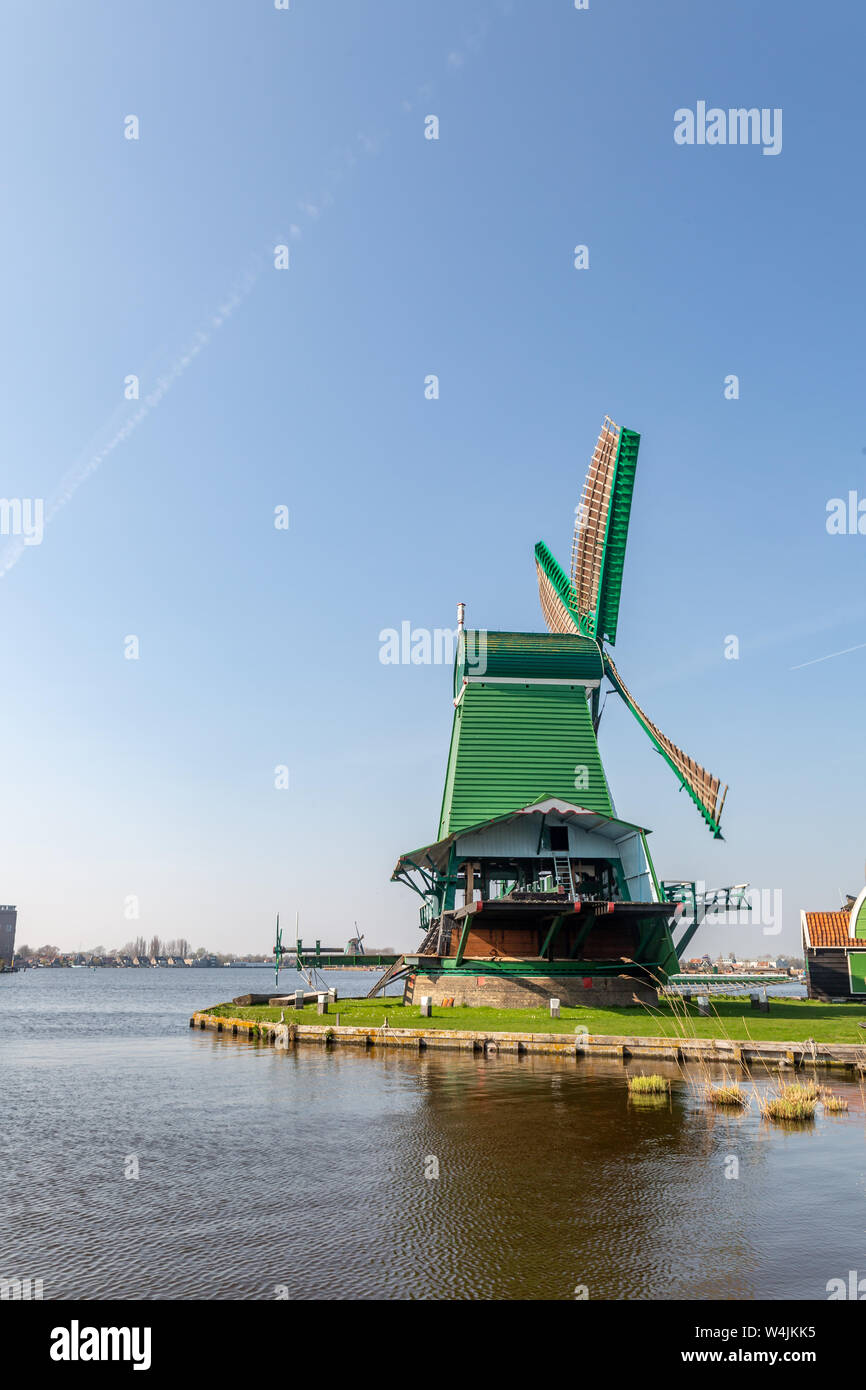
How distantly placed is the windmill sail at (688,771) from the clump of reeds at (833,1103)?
67.7ft

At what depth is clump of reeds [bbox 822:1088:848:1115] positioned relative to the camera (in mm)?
18656

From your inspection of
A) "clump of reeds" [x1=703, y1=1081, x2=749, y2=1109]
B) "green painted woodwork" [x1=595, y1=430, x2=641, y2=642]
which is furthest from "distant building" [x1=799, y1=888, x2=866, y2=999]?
"clump of reeds" [x1=703, y1=1081, x2=749, y2=1109]

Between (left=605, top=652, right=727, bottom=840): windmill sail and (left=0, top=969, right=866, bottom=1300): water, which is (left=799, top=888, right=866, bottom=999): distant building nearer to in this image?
(left=605, top=652, right=727, bottom=840): windmill sail

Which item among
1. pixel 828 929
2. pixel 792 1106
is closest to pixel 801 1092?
pixel 792 1106

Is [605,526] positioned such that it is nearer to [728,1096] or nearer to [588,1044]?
[588,1044]

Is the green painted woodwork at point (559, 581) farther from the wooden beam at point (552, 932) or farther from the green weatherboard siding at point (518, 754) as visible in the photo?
the wooden beam at point (552, 932)

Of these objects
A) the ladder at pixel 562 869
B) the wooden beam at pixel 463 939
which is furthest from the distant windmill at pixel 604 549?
the wooden beam at pixel 463 939

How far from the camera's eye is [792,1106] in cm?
1781

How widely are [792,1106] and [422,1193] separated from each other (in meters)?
9.05

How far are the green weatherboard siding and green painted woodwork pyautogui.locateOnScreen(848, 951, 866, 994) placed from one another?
18.7 meters

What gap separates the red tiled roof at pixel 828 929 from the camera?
51031 millimetres

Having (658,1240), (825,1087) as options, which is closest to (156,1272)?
(658,1240)
